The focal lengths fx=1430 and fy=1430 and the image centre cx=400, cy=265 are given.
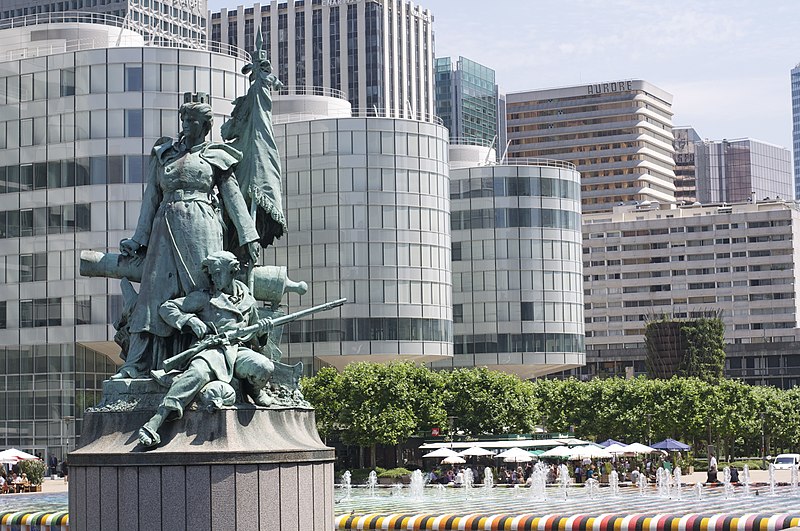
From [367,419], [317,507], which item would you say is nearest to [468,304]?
[367,419]

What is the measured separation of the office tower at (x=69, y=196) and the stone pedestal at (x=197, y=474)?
6235 centimetres

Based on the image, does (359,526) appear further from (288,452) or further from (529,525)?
(288,452)

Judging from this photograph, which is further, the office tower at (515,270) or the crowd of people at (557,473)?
the office tower at (515,270)

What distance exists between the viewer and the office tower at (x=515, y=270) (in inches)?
4168

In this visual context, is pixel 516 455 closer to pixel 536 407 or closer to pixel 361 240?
pixel 536 407

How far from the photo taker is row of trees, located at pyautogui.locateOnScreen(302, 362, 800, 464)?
77.1m

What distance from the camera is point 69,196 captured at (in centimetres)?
8194

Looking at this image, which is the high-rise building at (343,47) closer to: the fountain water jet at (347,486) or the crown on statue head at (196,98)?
the fountain water jet at (347,486)

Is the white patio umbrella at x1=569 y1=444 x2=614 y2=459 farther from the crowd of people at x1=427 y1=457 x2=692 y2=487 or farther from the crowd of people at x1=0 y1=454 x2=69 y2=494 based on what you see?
the crowd of people at x1=0 y1=454 x2=69 y2=494

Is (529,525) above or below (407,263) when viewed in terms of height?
below

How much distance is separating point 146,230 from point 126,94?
62375 millimetres

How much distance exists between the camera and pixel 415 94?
196750 millimetres

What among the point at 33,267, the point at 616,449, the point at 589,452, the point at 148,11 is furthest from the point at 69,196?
the point at 148,11

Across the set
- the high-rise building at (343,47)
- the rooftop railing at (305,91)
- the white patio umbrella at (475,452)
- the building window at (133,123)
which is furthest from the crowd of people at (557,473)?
the high-rise building at (343,47)
